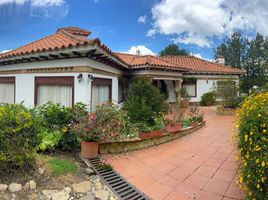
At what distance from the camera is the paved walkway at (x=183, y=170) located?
479cm

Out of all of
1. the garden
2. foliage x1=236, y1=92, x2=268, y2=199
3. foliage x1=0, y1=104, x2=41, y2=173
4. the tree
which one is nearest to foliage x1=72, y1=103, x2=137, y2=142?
the garden

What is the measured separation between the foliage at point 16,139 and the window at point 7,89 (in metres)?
7.03

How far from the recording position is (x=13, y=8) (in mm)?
10758

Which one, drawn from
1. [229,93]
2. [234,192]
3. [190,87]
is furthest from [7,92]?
[190,87]

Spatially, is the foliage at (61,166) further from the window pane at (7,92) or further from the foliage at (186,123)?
the window pane at (7,92)

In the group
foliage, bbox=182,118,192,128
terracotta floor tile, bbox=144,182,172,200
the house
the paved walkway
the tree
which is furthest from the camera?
the tree

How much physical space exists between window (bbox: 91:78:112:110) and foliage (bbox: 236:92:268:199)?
6403mm

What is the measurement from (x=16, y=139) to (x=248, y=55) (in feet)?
154

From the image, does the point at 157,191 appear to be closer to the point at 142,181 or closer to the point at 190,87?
the point at 142,181

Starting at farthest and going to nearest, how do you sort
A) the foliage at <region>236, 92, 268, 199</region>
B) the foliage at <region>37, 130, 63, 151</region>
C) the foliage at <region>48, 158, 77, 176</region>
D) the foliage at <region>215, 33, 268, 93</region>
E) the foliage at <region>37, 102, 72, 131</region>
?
the foliage at <region>215, 33, 268, 93</region>, the foliage at <region>37, 102, 72, 131</region>, the foliage at <region>37, 130, 63, 151</region>, the foliage at <region>48, 158, 77, 176</region>, the foliage at <region>236, 92, 268, 199</region>

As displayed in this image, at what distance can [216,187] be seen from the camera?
498 centimetres

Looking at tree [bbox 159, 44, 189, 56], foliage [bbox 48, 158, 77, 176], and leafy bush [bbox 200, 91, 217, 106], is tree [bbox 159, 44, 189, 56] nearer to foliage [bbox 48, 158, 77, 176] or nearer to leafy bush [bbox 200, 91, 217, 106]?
leafy bush [bbox 200, 91, 217, 106]

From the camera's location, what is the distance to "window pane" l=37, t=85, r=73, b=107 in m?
8.77

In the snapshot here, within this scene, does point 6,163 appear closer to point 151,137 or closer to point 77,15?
point 151,137
